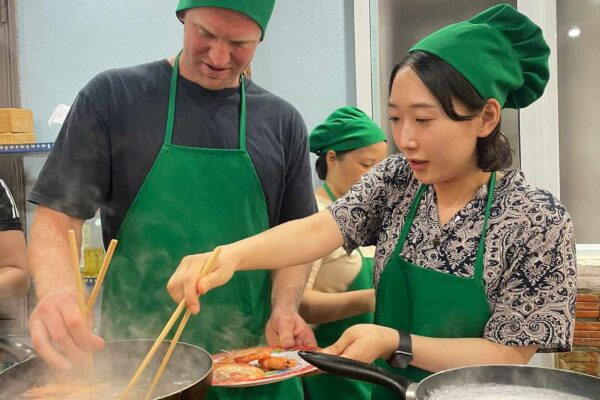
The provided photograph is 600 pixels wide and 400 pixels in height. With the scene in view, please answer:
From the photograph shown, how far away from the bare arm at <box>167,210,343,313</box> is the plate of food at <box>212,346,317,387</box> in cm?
21

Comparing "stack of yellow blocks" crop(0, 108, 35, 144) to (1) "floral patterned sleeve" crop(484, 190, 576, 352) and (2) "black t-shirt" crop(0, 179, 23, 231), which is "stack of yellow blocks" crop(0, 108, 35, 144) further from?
(1) "floral patterned sleeve" crop(484, 190, 576, 352)

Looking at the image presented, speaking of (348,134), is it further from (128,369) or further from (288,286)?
(128,369)

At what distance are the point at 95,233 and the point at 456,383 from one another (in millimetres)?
2689

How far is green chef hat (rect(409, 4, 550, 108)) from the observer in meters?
1.41

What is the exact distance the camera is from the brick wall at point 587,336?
3262 millimetres

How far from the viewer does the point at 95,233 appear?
3.42 m

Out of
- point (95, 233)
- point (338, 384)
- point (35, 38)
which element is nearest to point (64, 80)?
point (35, 38)

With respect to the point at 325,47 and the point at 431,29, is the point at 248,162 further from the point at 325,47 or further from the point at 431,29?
the point at 431,29

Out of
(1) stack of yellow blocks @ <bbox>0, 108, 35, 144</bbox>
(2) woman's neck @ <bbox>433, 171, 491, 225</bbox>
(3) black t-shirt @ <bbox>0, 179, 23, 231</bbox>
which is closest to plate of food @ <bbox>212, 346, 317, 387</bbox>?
(2) woman's neck @ <bbox>433, 171, 491, 225</bbox>

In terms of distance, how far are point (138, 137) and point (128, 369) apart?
0.66 metres

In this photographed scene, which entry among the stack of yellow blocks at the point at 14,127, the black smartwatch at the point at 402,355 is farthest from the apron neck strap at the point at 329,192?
the stack of yellow blocks at the point at 14,127

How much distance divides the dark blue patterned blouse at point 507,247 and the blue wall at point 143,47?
2155 millimetres

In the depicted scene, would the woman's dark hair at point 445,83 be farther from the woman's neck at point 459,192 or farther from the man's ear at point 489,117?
the woman's neck at point 459,192

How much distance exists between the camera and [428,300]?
1508 millimetres
